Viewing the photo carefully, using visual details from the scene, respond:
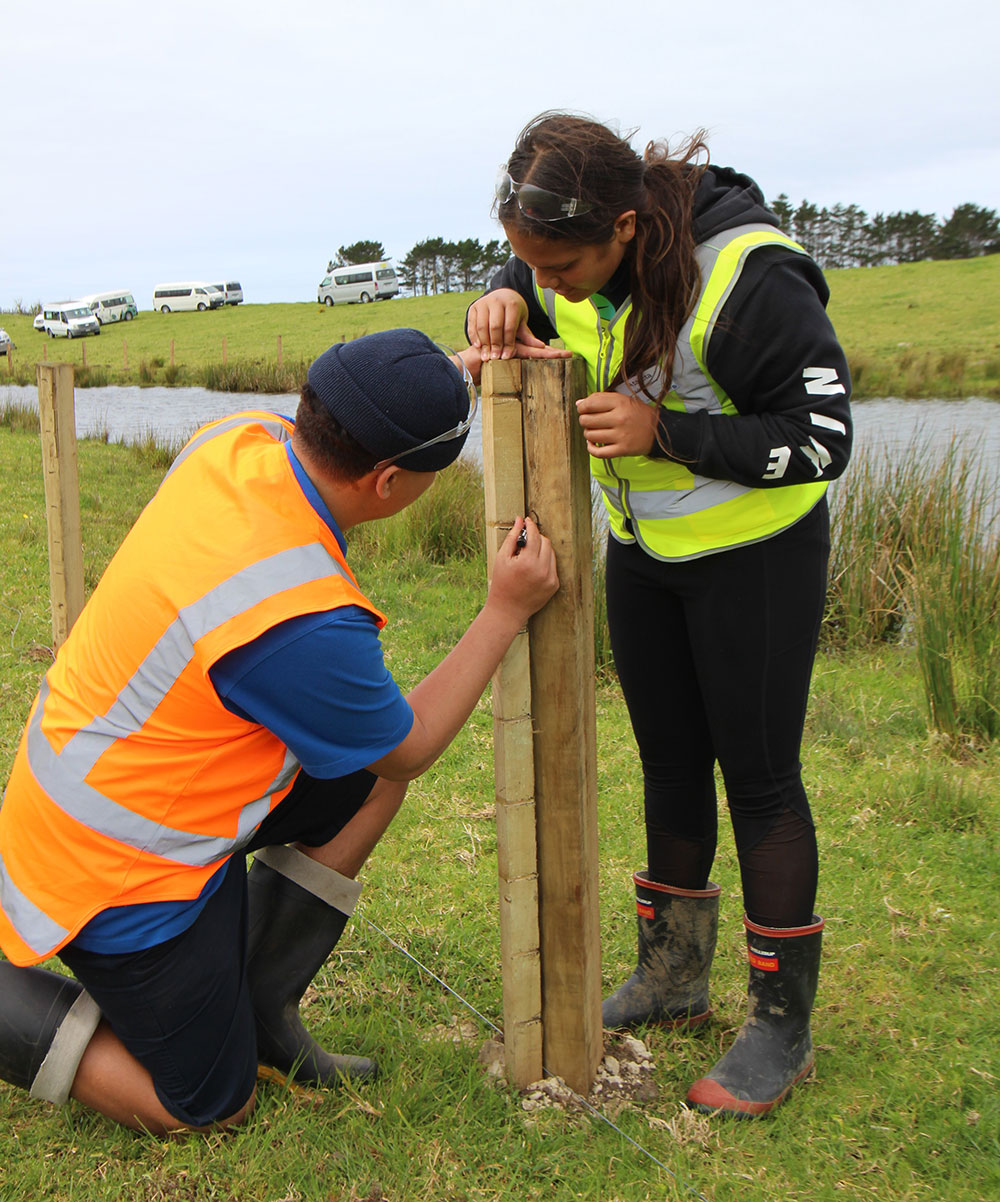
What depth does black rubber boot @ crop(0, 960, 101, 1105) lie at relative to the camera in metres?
2.06

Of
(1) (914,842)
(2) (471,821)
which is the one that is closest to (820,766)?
(1) (914,842)

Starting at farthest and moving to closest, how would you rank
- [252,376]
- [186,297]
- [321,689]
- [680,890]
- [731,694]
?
[186,297] → [252,376] → [680,890] → [731,694] → [321,689]

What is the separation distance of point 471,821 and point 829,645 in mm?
3316

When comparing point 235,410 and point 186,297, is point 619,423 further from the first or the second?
point 186,297

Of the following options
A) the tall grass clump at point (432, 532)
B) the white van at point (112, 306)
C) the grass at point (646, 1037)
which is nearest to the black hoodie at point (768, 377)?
the grass at point (646, 1037)

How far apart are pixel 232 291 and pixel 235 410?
34.6 m

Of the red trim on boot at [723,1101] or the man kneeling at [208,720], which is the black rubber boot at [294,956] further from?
the red trim on boot at [723,1101]

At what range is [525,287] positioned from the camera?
230cm

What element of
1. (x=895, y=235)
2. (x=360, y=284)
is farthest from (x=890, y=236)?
(x=360, y=284)

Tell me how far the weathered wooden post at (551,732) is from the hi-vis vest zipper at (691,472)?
10 cm

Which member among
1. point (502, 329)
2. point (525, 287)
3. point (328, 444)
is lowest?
point (328, 444)

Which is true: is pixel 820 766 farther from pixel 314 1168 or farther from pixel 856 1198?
pixel 314 1168

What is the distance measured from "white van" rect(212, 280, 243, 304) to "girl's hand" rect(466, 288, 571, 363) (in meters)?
53.4

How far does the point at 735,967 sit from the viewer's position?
9.31 ft
